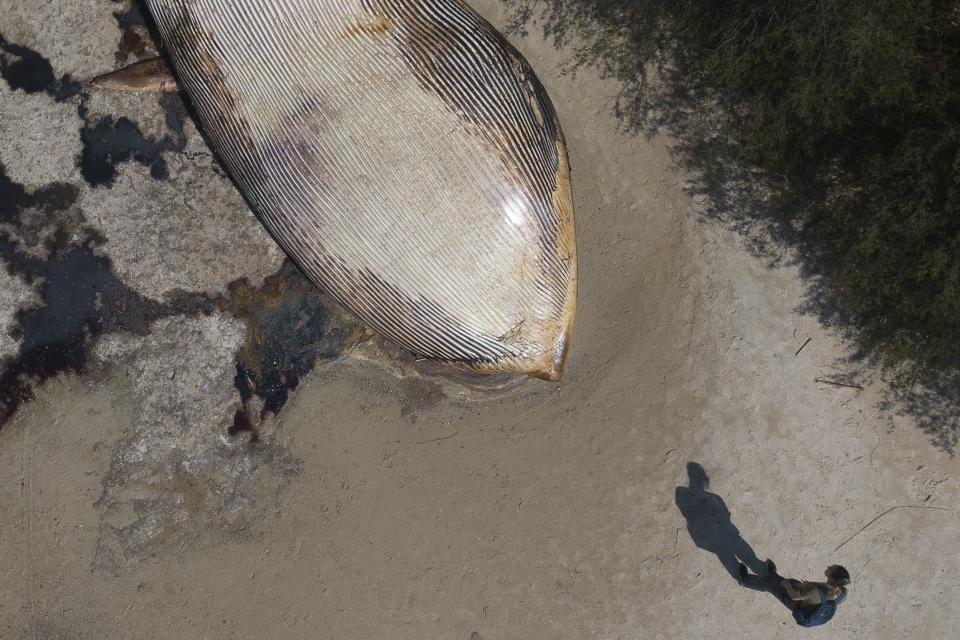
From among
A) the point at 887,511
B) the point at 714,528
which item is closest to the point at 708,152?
the point at 714,528

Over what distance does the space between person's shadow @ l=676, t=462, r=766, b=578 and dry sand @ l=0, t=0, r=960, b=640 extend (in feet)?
0.19

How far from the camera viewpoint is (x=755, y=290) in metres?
2.89

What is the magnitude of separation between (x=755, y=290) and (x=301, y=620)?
290 centimetres

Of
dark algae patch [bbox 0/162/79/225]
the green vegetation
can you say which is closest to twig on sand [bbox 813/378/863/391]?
the green vegetation

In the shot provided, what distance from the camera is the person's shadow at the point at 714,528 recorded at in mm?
2953

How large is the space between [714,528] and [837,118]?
206cm

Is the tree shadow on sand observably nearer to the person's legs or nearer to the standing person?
the standing person

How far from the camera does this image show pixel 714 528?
9.70 ft

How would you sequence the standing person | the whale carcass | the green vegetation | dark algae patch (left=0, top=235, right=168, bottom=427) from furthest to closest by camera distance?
dark algae patch (left=0, top=235, right=168, bottom=427)
the standing person
the green vegetation
the whale carcass

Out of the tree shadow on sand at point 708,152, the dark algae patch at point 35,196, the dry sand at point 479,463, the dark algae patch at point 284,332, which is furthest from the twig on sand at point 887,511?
the dark algae patch at point 35,196

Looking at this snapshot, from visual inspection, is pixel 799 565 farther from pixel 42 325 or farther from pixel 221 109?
pixel 42 325

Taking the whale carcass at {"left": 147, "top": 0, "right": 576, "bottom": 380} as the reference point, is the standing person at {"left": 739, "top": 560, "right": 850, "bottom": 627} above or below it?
below

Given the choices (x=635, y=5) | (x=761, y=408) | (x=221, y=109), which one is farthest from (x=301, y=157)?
(x=761, y=408)

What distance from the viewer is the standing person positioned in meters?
2.77
